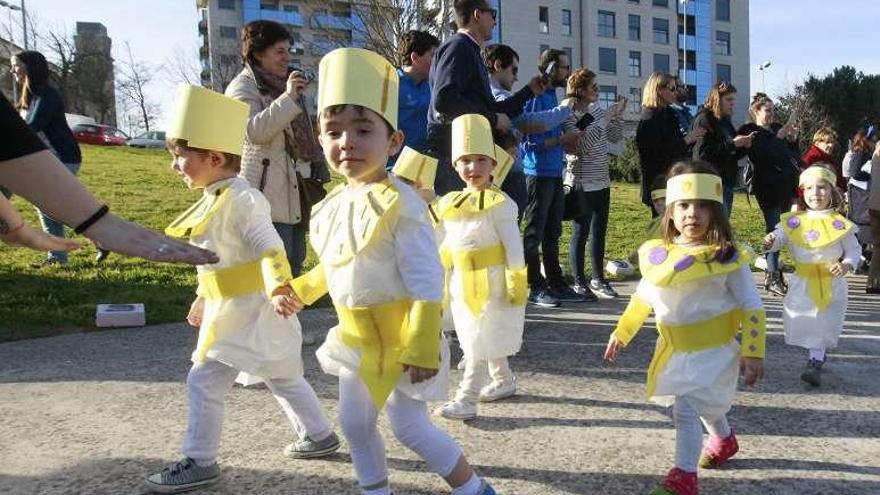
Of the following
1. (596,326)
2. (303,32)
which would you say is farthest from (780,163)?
(303,32)

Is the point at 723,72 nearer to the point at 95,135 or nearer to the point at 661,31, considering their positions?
the point at 661,31

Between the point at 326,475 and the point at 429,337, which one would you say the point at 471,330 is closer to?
the point at 326,475

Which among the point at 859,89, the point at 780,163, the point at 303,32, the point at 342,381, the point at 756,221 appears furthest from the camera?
the point at 859,89

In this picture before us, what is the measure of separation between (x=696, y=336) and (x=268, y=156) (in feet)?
9.13

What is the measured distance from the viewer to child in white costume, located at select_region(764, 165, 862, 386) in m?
4.23

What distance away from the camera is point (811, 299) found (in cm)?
432

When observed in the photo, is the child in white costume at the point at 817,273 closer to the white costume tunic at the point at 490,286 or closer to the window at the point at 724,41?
the white costume tunic at the point at 490,286

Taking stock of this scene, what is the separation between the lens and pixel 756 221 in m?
13.7

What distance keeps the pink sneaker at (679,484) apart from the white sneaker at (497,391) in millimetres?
1231

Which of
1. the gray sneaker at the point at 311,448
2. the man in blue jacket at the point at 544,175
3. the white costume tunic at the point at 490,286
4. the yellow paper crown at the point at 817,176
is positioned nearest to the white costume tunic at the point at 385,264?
the gray sneaker at the point at 311,448

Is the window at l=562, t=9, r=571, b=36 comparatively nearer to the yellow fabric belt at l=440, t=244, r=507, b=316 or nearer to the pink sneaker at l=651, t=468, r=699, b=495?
the yellow fabric belt at l=440, t=244, r=507, b=316

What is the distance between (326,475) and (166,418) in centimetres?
112

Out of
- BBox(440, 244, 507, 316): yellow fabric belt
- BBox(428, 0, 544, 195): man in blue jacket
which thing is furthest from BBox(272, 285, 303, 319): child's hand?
BBox(428, 0, 544, 195): man in blue jacket

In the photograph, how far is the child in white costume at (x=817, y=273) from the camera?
4.23 metres
